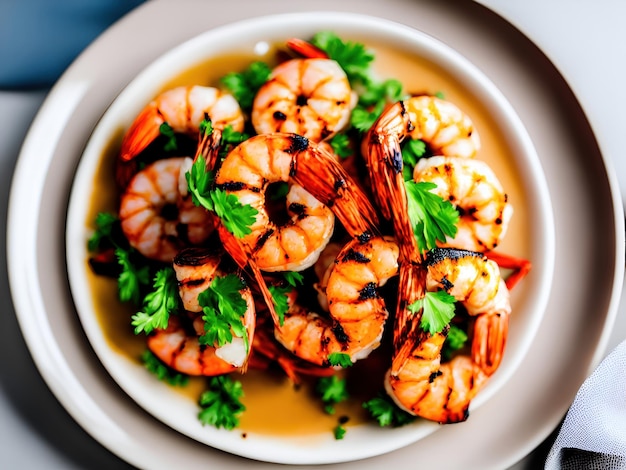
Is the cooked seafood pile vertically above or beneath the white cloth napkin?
above

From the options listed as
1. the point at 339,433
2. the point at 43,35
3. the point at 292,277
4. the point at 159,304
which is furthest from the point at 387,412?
the point at 43,35

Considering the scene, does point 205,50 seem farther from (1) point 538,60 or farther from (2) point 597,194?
(2) point 597,194

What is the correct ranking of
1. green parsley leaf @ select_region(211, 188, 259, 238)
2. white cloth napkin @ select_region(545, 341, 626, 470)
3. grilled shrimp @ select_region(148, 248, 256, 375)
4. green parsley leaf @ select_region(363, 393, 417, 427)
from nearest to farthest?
green parsley leaf @ select_region(211, 188, 259, 238), grilled shrimp @ select_region(148, 248, 256, 375), green parsley leaf @ select_region(363, 393, 417, 427), white cloth napkin @ select_region(545, 341, 626, 470)

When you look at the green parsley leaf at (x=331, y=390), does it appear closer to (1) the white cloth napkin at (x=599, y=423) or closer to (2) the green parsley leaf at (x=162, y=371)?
(2) the green parsley leaf at (x=162, y=371)

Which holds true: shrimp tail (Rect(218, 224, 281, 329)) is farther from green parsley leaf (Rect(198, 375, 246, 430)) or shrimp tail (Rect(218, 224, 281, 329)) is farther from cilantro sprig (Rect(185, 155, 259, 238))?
green parsley leaf (Rect(198, 375, 246, 430))

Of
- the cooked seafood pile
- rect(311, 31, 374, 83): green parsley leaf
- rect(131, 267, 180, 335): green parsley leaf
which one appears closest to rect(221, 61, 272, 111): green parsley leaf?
the cooked seafood pile

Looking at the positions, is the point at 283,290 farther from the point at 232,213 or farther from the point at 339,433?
the point at 339,433

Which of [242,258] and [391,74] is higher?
[391,74]
